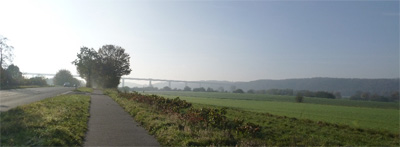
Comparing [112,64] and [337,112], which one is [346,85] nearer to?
[112,64]

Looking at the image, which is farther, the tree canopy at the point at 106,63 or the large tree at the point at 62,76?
the large tree at the point at 62,76

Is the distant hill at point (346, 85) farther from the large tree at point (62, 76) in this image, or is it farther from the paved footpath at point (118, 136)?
the large tree at point (62, 76)

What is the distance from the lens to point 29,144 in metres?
7.75

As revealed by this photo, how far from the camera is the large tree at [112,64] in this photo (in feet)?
220

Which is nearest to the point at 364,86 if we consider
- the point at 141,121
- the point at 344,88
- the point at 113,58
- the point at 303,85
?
the point at 344,88

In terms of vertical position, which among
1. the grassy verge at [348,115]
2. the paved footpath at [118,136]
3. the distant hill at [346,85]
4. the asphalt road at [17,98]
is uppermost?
the distant hill at [346,85]

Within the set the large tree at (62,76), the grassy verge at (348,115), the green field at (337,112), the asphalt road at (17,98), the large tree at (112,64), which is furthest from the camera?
the large tree at (62,76)

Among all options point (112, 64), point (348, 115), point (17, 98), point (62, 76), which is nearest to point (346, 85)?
point (112, 64)

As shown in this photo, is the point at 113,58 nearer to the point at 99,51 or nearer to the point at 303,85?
the point at 99,51

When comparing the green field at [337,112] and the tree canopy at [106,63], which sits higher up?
the tree canopy at [106,63]

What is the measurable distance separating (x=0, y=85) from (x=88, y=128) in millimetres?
53957

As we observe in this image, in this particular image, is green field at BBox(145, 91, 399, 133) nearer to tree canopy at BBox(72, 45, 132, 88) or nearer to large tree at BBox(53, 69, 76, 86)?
tree canopy at BBox(72, 45, 132, 88)

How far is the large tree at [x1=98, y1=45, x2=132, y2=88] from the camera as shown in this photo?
67.0m

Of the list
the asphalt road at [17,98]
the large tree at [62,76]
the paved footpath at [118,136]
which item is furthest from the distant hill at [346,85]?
the large tree at [62,76]
